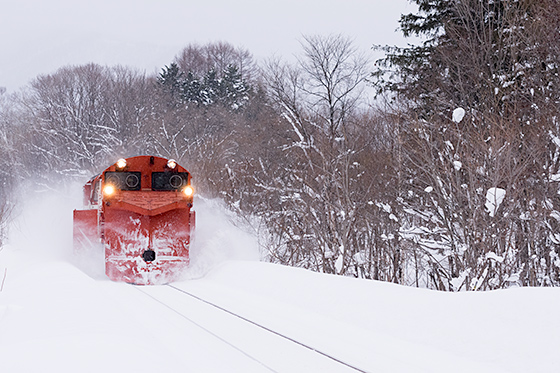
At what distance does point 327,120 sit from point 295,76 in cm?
284

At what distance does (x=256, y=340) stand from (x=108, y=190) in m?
7.61

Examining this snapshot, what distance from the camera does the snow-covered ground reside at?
216 inches

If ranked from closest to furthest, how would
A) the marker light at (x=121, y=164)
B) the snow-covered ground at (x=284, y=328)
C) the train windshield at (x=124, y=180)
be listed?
the snow-covered ground at (x=284, y=328)
the train windshield at (x=124, y=180)
the marker light at (x=121, y=164)

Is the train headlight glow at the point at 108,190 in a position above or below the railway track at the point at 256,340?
above

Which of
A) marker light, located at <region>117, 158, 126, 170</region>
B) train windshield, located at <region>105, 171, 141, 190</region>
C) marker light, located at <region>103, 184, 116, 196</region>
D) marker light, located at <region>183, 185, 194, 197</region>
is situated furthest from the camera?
marker light, located at <region>183, 185, 194, 197</region>

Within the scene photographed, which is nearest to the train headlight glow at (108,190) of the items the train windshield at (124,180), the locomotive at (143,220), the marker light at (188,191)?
the locomotive at (143,220)

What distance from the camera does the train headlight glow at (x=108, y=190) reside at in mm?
13062

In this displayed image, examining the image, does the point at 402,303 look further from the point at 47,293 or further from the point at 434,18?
the point at 434,18

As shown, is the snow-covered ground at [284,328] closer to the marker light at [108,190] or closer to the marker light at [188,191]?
the marker light at [108,190]

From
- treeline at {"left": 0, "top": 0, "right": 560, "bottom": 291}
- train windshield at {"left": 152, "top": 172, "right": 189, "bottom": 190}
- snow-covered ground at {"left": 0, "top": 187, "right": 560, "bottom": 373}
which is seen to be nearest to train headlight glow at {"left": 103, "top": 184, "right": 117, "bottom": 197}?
train windshield at {"left": 152, "top": 172, "right": 189, "bottom": 190}

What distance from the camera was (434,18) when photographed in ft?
60.5

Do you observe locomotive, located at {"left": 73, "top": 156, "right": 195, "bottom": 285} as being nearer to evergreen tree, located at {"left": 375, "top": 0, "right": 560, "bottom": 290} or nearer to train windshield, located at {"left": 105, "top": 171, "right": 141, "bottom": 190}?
train windshield, located at {"left": 105, "top": 171, "right": 141, "bottom": 190}

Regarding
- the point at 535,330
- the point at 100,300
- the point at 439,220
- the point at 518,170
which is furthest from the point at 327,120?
the point at 535,330

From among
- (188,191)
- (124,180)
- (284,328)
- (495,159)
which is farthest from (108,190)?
(495,159)
